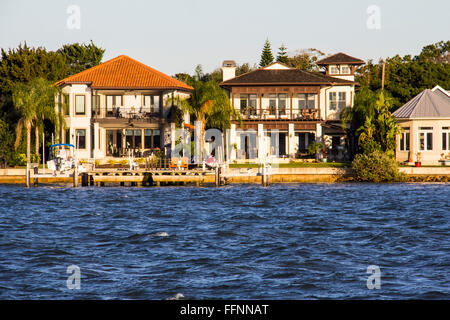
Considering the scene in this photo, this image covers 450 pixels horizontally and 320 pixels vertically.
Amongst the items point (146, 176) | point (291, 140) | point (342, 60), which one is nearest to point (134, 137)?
point (146, 176)

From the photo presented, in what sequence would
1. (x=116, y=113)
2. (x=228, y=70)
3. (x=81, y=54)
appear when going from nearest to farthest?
(x=116, y=113) < (x=228, y=70) < (x=81, y=54)

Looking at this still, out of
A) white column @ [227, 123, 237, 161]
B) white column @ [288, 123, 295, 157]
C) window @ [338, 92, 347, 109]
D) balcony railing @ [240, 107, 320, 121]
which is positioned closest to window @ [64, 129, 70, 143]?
white column @ [227, 123, 237, 161]

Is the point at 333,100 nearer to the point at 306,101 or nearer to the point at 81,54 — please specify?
the point at 306,101

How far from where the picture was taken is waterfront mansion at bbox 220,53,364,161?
52.3 meters

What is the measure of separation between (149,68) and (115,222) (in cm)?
2961

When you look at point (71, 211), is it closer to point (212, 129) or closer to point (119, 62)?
point (212, 129)

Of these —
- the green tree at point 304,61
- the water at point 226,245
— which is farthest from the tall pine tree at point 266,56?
the water at point 226,245

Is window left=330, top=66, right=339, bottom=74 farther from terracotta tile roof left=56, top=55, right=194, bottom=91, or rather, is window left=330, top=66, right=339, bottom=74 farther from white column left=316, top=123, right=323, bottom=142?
terracotta tile roof left=56, top=55, right=194, bottom=91

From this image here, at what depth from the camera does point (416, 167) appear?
44.5 m

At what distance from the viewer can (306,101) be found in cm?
5375

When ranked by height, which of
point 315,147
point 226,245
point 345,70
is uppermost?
point 345,70

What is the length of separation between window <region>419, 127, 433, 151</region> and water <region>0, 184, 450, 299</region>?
403 inches

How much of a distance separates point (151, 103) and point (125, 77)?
9.97 feet
